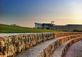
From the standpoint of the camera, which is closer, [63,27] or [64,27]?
[63,27]

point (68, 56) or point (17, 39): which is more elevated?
point (17, 39)

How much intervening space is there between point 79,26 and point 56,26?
1107 centimetres

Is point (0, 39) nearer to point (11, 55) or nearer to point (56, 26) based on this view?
point (11, 55)

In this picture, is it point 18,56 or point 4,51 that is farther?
point 18,56

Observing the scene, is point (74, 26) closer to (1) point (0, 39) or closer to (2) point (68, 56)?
(2) point (68, 56)

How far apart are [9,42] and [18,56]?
768 mm

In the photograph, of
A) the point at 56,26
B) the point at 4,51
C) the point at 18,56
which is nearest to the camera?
the point at 4,51

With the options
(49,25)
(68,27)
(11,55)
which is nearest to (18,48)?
(11,55)

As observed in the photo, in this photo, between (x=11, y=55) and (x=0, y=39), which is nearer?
(x=0, y=39)

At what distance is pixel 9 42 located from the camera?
15.0 ft

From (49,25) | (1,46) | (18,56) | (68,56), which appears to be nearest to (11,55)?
(18,56)

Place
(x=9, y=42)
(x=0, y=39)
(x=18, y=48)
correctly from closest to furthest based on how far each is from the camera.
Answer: (x=0, y=39) < (x=9, y=42) < (x=18, y=48)

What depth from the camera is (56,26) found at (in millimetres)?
48125

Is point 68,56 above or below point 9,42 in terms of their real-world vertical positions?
below
